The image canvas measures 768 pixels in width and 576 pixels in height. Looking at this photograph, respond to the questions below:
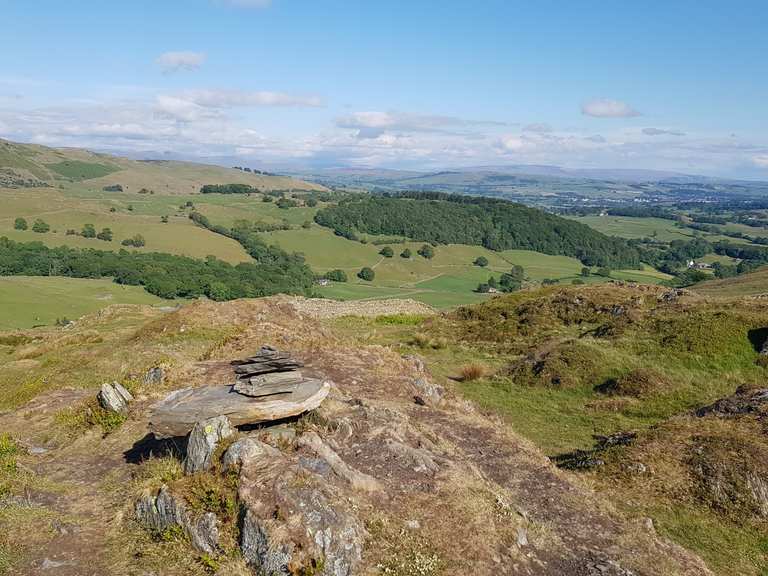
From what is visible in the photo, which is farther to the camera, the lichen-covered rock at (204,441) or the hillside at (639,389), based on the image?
the hillside at (639,389)

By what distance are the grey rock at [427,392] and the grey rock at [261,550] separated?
991cm

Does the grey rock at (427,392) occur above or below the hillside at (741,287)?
above

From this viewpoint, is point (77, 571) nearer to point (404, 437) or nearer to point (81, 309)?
Result: point (404, 437)

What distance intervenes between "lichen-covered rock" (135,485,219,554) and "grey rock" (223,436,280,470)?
1.22 meters

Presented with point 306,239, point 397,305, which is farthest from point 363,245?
point 397,305

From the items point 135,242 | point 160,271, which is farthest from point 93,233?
point 160,271

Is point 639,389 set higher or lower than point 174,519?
lower

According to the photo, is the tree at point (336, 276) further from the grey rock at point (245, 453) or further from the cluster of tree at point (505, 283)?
the grey rock at point (245, 453)

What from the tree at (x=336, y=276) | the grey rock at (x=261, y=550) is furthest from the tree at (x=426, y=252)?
the grey rock at (x=261, y=550)

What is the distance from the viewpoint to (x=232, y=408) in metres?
14.0

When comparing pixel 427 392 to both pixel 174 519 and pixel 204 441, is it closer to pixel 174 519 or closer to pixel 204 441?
pixel 204 441

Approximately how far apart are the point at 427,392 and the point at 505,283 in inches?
5081

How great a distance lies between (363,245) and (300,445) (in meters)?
181

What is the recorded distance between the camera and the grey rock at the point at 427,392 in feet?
64.8
